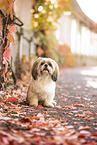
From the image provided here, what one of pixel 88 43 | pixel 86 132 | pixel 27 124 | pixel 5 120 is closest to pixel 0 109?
pixel 5 120

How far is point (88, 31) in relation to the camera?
28.8 m

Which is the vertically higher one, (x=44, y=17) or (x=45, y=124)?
(x=44, y=17)

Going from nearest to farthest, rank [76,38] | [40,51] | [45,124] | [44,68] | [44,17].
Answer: [45,124] < [44,68] < [44,17] < [40,51] < [76,38]

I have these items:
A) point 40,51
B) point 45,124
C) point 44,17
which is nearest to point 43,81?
point 45,124

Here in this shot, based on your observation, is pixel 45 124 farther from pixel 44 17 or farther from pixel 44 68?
pixel 44 17

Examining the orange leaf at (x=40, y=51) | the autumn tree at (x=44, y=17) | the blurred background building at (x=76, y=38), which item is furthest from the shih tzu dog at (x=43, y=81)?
the orange leaf at (x=40, y=51)

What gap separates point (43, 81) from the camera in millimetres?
3494

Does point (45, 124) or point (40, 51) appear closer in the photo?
point (45, 124)

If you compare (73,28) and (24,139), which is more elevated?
(73,28)

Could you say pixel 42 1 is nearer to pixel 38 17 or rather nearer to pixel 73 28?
pixel 38 17

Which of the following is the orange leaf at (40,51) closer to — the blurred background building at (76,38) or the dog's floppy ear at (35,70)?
the blurred background building at (76,38)

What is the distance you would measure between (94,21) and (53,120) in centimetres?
2669

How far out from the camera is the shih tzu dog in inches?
133

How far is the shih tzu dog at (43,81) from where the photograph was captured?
11.1 ft
